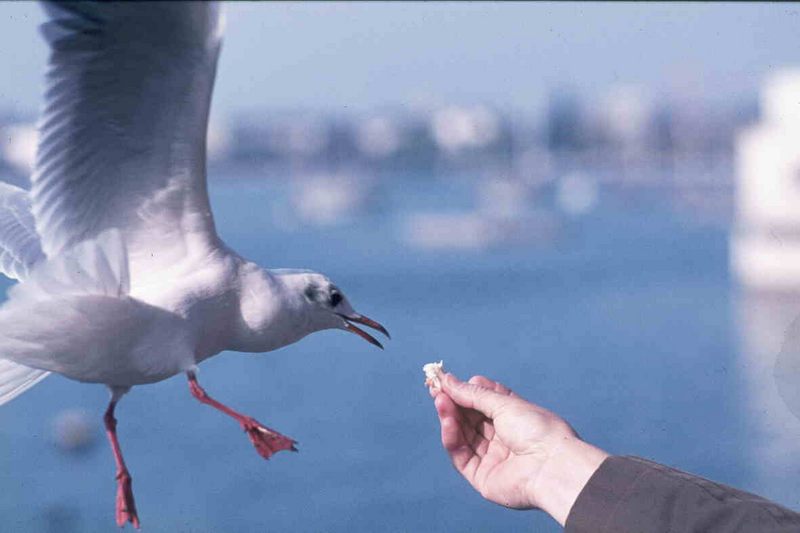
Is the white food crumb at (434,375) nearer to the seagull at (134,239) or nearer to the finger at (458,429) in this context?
the finger at (458,429)

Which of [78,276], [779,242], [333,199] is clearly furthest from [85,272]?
[333,199]

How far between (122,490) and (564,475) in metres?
0.44

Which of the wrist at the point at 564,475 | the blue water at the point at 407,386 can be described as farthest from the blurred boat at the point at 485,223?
the wrist at the point at 564,475

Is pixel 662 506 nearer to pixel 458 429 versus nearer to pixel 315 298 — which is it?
pixel 458 429

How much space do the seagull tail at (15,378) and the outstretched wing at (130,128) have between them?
13 cm

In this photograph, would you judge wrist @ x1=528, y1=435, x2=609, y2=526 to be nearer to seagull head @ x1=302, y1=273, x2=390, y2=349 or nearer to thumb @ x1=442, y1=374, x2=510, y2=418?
thumb @ x1=442, y1=374, x2=510, y2=418

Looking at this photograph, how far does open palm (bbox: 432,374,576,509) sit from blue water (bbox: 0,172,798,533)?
16.4 inches

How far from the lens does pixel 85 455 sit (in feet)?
7.05

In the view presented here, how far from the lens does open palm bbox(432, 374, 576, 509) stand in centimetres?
115

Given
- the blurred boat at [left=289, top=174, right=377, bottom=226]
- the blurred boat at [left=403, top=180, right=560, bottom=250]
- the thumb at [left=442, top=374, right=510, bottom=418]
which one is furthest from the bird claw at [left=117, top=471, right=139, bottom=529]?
the blurred boat at [left=403, top=180, right=560, bottom=250]

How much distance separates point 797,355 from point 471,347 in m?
8.02

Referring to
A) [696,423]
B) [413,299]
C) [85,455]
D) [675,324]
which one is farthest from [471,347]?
[85,455]

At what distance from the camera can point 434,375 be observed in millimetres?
1221

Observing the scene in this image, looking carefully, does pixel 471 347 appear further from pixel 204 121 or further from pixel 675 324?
pixel 204 121
